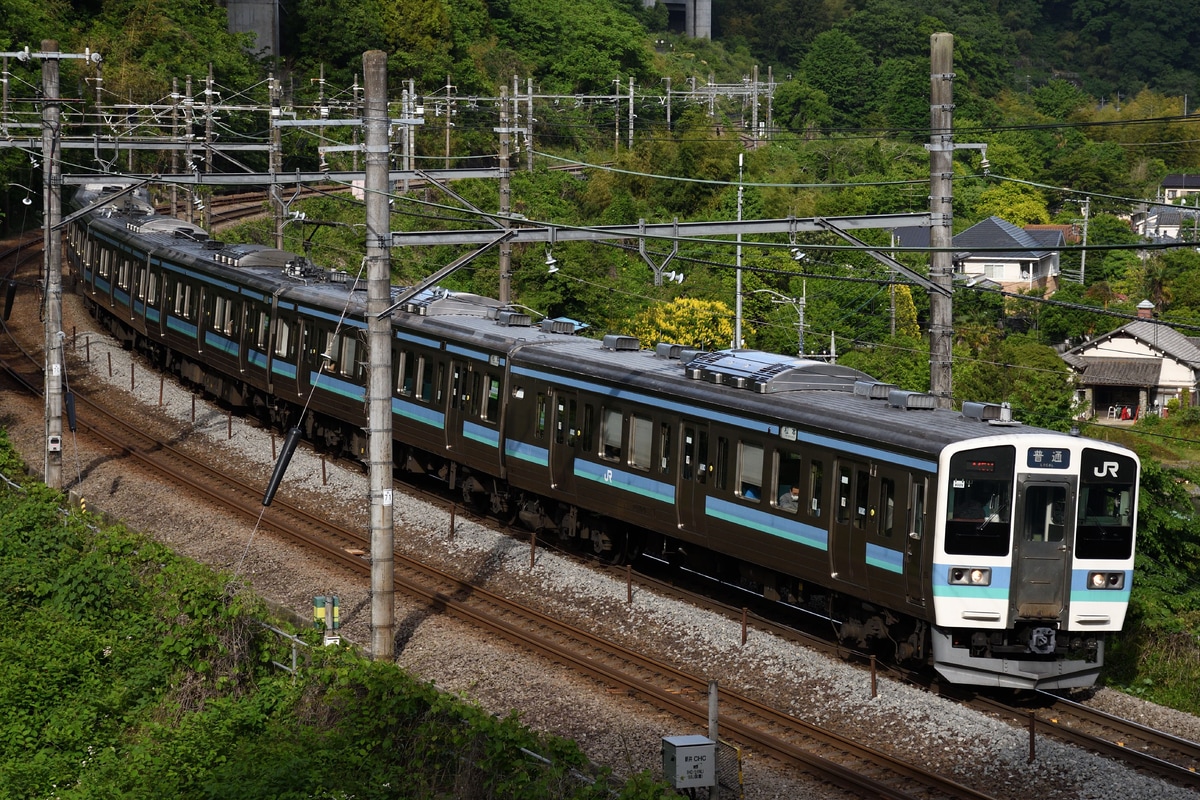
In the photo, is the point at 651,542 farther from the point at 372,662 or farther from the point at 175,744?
the point at 175,744

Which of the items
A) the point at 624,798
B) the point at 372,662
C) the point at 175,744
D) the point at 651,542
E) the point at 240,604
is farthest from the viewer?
the point at 651,542

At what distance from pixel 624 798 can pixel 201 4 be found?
60.2 m

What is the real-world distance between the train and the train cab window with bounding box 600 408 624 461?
0.03 metres

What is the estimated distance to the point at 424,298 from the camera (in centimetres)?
2411

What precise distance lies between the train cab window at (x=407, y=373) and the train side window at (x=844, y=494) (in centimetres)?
943

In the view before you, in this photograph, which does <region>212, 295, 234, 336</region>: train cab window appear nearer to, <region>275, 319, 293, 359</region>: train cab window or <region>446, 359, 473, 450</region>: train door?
<region>275, 319, 293, 359</region>: train cab window

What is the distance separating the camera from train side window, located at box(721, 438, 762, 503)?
16188 millimetres

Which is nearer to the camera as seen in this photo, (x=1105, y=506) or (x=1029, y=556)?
(x=1029, y=556)

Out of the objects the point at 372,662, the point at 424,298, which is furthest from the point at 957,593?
the point at 424,298

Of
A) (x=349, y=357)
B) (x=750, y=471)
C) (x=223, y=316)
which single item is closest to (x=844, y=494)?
(x=750, y=471)

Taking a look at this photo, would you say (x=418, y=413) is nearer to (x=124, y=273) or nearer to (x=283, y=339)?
(x=283, y=339)

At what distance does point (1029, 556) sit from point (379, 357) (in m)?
6.60

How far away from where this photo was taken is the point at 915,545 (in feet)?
46.2

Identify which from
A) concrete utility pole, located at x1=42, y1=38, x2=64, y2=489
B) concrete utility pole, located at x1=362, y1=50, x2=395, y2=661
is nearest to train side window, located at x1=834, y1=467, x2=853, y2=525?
concrete utility pole, located at x1=362, y1=50, x2=395, y2=661
